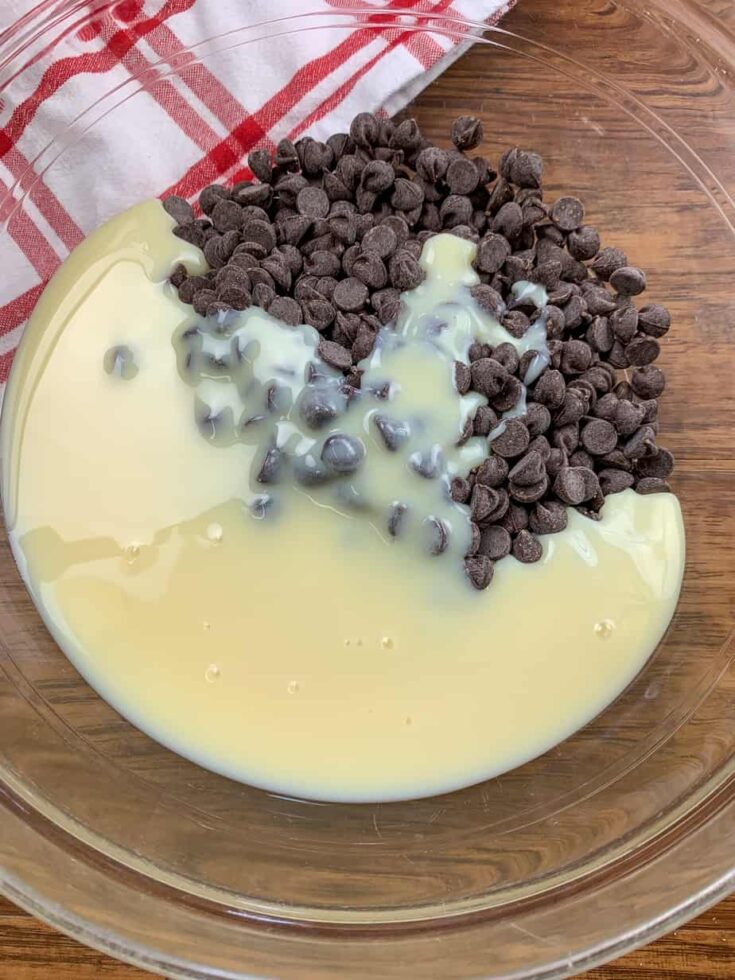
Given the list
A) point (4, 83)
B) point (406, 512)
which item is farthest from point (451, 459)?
point (4, 83)

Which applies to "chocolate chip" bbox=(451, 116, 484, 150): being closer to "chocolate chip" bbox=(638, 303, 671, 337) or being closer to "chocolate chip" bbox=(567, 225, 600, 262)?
"chocolate chip" bbox=(567, 225, 600, 262)

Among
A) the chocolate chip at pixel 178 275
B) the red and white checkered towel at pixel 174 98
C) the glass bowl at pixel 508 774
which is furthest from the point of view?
the red and white checkered towel at pixel 174 98

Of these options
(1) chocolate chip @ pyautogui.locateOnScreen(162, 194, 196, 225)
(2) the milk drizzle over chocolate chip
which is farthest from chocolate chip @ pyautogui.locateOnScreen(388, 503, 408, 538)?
(1) chocolate chip @ pyautogui.locateOnScreen(162, 194, 196, 225)

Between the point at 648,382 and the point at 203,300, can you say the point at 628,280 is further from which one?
the point at 203,300

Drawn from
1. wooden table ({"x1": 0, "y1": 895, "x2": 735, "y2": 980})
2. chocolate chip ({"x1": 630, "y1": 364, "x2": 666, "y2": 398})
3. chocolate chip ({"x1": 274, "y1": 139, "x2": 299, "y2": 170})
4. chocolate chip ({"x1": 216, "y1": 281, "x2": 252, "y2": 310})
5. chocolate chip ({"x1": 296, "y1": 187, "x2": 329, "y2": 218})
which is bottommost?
wooden table ({"x1": 0, "y1": 895, "x2": 735, "y2": 980})

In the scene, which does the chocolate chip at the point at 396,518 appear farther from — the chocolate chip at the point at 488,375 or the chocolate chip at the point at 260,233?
the chocolate chip at the point at 260,233

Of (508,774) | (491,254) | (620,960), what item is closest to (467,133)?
(491,254)

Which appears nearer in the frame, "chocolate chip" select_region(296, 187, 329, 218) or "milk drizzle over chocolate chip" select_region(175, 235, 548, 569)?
"milk drizzle over chocolate chip" select_region(175, 235, 548, 569)

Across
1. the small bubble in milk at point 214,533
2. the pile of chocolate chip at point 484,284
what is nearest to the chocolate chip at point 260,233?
the pile of chocolate chip at point 484,284
